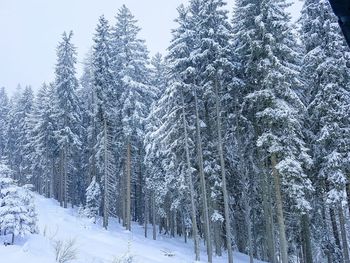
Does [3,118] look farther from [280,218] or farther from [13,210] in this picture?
[280,218]

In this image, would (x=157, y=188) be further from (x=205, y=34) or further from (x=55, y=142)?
(x=55, y=142)

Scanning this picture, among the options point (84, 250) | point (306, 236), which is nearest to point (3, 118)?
point (84, 250)

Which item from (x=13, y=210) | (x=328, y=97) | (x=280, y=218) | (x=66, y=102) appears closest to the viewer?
(x=13, y=210)

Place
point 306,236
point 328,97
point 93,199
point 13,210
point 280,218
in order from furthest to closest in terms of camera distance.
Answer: point 93,199
point 306,236
point 328,97
point 280,218
point 13,210

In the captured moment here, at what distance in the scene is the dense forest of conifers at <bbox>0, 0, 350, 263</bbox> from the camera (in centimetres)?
2123

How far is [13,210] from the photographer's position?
17.1m

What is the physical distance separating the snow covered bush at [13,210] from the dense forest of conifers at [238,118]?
2420 mm

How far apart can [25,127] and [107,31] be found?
30827mm

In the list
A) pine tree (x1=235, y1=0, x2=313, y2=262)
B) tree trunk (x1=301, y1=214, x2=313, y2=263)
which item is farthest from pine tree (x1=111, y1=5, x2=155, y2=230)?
tree trunk (x1=301, y1=214, x2=313, y2=263)

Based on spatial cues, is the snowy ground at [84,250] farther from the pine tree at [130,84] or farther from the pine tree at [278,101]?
the pine tree at [278,101]

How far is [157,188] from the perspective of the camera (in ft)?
116

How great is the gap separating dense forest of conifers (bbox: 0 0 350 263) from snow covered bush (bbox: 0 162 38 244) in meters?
2.42

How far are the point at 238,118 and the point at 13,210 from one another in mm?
16609

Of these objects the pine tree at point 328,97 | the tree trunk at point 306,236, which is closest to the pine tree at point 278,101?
the pine tree at point 328,97
